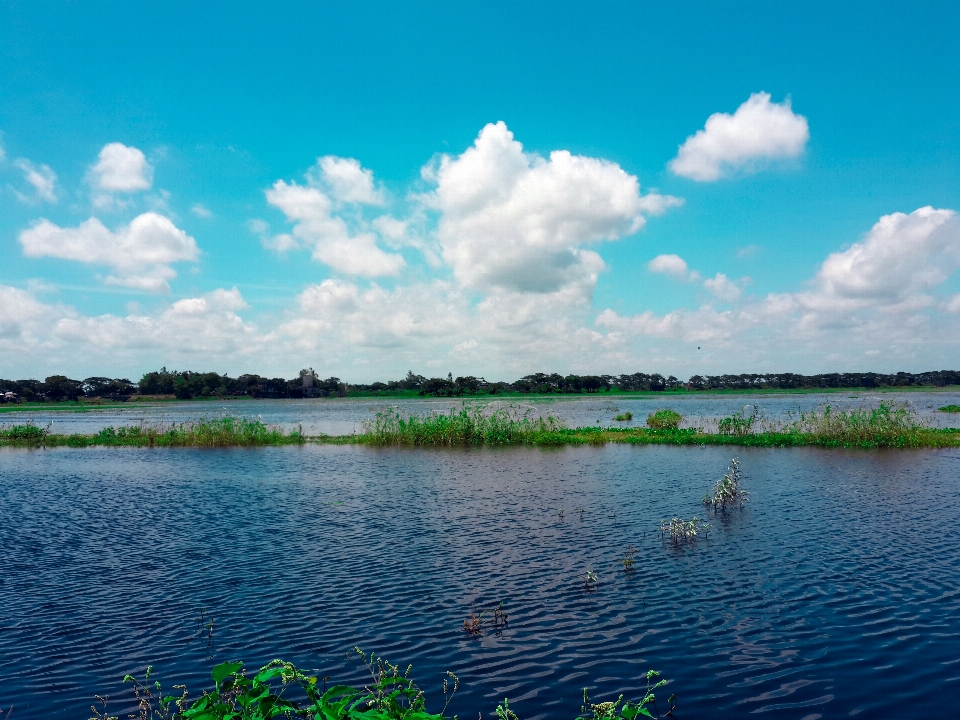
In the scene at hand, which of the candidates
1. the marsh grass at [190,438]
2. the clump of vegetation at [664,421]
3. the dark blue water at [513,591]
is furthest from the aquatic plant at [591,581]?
the marsh grass at [190,438]

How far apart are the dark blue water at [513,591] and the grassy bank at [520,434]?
10236 millimetres

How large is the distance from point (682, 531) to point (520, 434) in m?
22.3

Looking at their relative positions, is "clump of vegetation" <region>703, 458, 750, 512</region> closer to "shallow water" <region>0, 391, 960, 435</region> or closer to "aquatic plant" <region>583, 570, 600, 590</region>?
"aquatic plant" <region>583, 570, 600, 590</region>

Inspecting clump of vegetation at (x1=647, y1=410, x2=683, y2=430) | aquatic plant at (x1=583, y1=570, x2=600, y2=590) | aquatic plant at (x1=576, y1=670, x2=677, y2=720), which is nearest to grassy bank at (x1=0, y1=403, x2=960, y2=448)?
clump of vegetation at (x1=647, y1=410, x2=683, y2=430)

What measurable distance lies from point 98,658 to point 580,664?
686cm

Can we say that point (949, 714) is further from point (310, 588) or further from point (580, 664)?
point (310, 588)

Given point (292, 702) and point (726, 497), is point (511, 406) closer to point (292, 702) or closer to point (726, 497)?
point (726, 497)

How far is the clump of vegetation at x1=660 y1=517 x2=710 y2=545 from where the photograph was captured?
1439 centimetres

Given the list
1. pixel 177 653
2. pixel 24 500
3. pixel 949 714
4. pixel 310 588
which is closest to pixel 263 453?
pixel 24 500

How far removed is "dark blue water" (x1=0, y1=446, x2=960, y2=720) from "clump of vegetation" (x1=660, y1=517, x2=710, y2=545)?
1.28ft

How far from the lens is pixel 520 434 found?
36.9 m

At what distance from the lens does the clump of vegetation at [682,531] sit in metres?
14.4

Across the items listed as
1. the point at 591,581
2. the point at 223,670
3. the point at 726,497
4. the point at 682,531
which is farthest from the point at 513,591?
the point at 726,497

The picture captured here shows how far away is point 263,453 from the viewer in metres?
34.6
